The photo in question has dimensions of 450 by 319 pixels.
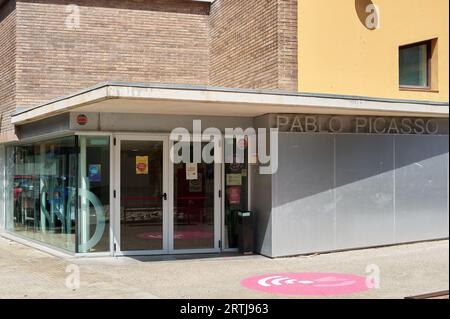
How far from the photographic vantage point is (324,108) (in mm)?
10531

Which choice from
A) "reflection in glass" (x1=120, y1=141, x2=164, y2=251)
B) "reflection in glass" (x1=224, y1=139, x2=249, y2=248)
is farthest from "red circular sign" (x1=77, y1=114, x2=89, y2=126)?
"reflection in glass" (x1=224, y1=139, x2=249, y2=248)

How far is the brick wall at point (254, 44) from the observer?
38.2 feet

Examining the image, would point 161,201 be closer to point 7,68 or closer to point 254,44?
point 254,44

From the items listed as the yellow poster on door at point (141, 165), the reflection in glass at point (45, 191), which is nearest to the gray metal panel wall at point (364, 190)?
the yellow poster on door at point (141, 165)

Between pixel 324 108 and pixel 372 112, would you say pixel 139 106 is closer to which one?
pixel 324 108

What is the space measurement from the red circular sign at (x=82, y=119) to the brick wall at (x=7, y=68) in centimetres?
358

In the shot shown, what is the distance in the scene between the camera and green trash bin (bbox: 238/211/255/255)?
38.0 ft

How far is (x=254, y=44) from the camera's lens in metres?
12.6

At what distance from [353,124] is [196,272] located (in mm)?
4539

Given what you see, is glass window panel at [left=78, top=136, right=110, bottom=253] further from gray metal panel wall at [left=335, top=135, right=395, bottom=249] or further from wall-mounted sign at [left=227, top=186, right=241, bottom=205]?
gray metal panel wall at [left=335, top=135, right=395, bottom=249]

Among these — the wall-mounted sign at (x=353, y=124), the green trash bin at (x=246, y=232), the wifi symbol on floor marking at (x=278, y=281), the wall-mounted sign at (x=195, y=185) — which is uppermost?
the wall-mounted sign at (x=353, y=124)

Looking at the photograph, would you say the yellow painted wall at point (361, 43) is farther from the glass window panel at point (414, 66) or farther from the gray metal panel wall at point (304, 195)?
the gray metal panel wall at point (304, 195)
